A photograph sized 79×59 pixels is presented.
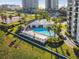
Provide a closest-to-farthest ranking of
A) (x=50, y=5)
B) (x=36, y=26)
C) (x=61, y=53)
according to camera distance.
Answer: (x=61, y=53) < (x=36, y=26) < (x=50, y=5)

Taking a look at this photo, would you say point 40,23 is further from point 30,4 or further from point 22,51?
point 22,51

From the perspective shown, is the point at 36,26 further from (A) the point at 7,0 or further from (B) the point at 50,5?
(A) the point at 7,0

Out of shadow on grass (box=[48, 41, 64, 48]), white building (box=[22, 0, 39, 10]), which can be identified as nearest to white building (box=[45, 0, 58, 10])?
white building (box=[22, 0, 39, 10])

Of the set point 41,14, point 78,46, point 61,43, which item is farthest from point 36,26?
point 78,46

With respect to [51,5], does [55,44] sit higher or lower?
lower

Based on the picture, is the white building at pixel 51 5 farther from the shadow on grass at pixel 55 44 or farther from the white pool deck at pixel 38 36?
the shadow on grass at pixel 55 44

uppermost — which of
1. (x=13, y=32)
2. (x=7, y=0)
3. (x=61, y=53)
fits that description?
(x=7, y=0)

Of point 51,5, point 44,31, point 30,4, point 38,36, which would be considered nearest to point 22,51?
point 38,36

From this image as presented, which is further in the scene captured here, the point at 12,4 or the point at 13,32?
the point at 12,4
